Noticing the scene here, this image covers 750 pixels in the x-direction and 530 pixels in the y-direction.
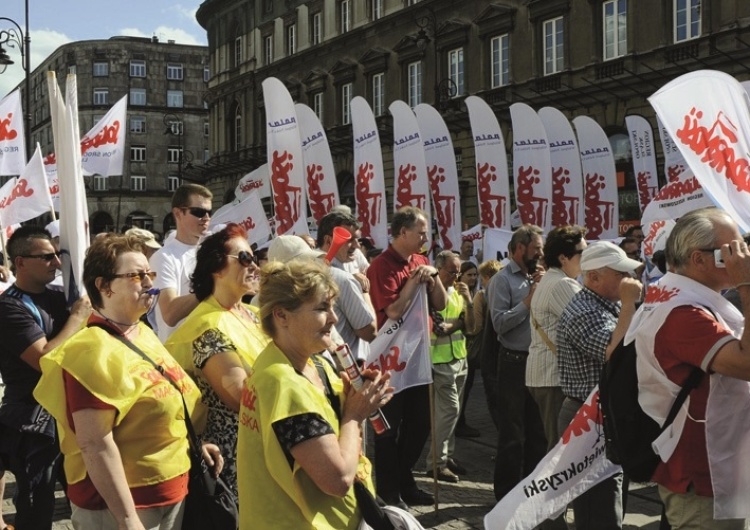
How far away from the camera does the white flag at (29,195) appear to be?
31.9 feet

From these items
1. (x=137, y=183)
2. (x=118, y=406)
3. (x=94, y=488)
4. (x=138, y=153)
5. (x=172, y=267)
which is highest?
(x=138, y=153)

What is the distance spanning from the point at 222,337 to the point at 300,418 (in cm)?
102

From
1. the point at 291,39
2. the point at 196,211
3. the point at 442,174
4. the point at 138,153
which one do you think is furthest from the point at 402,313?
the point at 138,153

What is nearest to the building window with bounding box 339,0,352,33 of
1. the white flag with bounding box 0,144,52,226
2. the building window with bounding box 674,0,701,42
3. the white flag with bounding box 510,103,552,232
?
the building window with bounding box 674,0,701,42

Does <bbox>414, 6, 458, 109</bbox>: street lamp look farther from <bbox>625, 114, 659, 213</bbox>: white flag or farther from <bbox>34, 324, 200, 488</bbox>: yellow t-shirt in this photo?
<bbox>34, 324, 200, 488</bbox>: yellow t-shirt

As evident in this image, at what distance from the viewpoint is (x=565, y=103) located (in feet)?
85.8

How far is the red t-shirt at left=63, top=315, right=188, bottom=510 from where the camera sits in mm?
2955

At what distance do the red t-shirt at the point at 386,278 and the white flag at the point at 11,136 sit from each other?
6.56m

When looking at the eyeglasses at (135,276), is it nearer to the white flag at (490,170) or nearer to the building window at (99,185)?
the white flag at (490,170)

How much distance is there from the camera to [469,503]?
6168 millimetres

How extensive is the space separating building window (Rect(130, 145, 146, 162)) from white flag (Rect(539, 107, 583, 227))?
205 feet

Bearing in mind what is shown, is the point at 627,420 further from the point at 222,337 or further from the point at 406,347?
the point at 406,347

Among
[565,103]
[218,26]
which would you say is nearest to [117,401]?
[565,103]

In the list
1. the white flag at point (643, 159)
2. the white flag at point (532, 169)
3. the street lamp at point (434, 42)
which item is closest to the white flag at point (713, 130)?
the white flag at point (532, 169)
